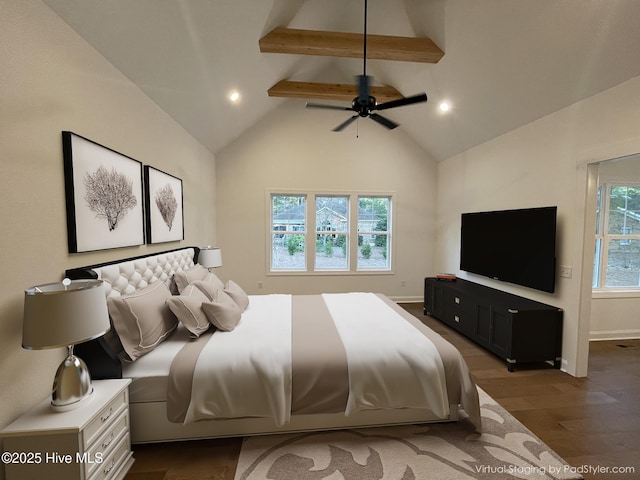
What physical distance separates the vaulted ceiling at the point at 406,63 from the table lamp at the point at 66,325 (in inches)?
64.1

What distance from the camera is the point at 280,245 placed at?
535 centimetres

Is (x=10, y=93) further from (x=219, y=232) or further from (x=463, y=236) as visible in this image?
(x=463, y=236)

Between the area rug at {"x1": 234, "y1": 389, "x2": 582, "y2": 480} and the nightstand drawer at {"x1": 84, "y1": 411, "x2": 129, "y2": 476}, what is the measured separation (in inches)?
28.1

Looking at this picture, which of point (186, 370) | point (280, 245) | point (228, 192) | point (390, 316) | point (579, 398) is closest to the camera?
point (186, 370)

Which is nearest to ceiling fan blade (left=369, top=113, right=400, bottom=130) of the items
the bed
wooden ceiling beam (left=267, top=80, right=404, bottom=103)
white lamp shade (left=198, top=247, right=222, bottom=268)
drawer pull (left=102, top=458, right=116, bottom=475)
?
wooden ceiling beam (left=267, top=80, right=404, bottom=103)

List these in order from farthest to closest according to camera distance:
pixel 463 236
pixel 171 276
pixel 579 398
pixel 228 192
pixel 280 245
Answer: pixel 280 245 < pixel 228 192 < pixel 463 236 < pixel 171 276 < pixel 579 398

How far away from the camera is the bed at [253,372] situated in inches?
71.2

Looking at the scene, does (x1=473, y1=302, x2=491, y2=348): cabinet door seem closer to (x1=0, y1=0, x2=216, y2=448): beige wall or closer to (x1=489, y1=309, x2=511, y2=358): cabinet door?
(x1=489, y1=309, x2=511, y2=358): cabinet door

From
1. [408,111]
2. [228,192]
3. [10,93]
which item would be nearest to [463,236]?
[408,111]

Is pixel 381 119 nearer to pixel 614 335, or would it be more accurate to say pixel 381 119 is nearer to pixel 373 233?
pixel 373 233

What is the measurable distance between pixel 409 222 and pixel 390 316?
3163 mm

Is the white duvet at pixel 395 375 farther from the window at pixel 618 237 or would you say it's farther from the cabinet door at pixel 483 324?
the window at pixel 618 237

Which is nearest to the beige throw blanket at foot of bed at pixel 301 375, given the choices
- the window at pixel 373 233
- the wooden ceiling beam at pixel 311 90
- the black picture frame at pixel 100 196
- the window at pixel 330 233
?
the black picture frame at pixel 100 196

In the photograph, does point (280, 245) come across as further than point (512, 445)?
Yes
